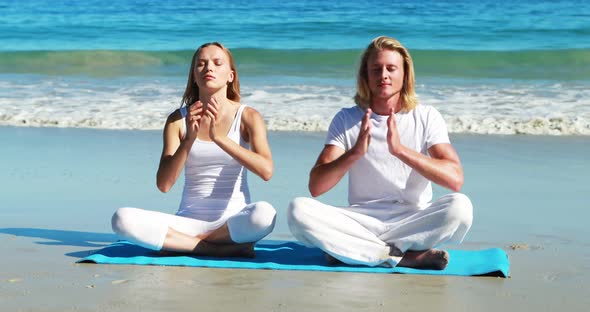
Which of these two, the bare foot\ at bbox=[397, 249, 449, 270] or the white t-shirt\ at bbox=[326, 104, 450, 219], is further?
the white t-shirt\ at bbox=[326, 104, 450, 219]

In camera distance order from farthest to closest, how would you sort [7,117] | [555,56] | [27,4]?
[27,4]
[555,56]
[7,117]

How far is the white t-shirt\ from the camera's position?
4480 millimetres

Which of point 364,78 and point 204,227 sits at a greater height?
point 364,78

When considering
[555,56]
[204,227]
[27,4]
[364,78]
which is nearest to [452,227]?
[364,78]

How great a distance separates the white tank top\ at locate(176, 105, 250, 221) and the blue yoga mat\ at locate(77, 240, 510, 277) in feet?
0.85

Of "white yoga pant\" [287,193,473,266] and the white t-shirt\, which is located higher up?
the white t-shirt\

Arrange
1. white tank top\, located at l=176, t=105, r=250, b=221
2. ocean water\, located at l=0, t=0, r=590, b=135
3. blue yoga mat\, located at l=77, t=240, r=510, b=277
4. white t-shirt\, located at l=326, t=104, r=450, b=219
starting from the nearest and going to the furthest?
blue yoga mat\, located at l=77, t=240, r=510, b=277 < white t-shirt\, located at l=326, t=104, r=450, b=219 < white tank top\, located at l=176, t=105, r=250, b=221 < ocean water\, located at l=0, t=0, r=590, b=135

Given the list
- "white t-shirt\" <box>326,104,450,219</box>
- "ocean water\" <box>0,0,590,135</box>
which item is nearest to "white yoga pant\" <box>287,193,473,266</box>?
"white t-shirt\" <box>326,104,450,219</box>

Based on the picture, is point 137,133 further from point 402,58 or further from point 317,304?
point 317,304

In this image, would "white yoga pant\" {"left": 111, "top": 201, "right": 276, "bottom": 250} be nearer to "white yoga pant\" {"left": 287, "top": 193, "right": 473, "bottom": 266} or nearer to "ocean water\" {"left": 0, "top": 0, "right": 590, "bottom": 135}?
"white yoga pant\" {"left": 287, "top": 193, "right": 473, "bottom": 266}

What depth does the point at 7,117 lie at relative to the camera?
9.80 metres

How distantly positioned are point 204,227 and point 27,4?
29.5m

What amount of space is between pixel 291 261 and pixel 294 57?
1439cm

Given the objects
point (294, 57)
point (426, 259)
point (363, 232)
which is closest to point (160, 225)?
point (363, 232)
